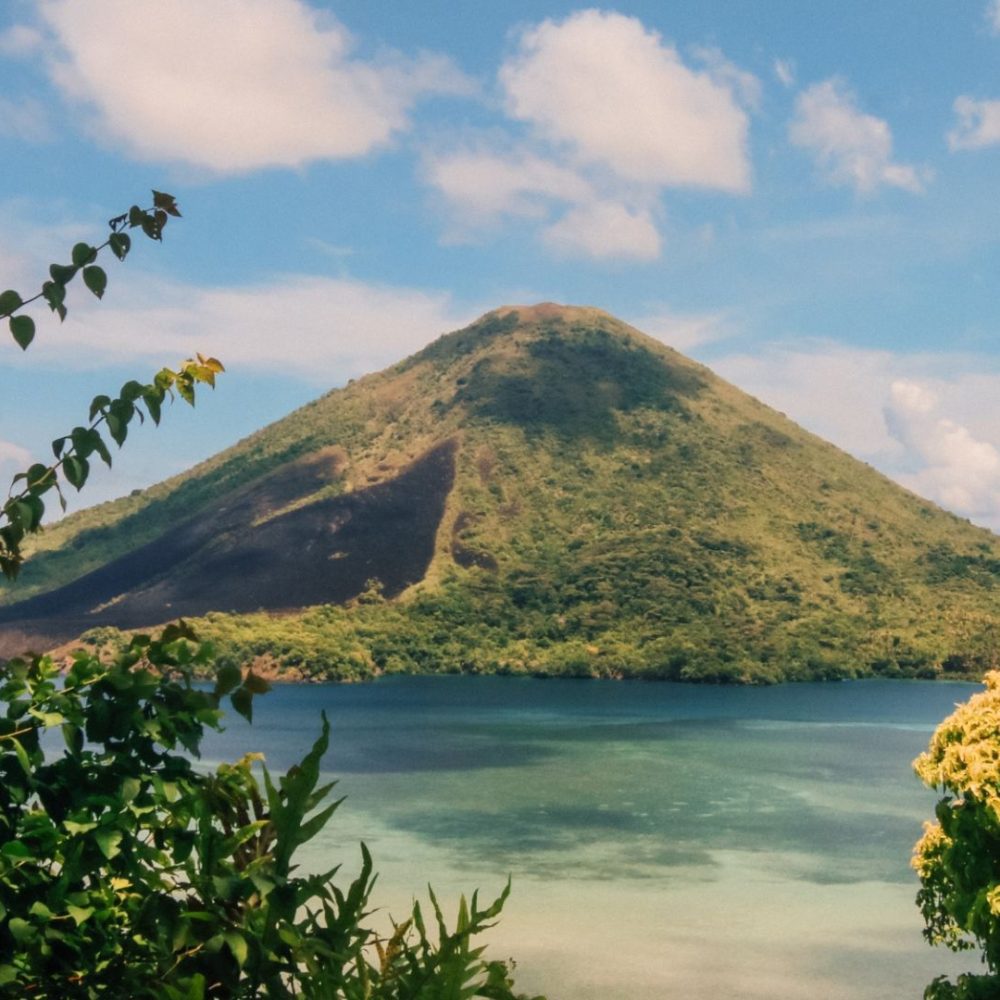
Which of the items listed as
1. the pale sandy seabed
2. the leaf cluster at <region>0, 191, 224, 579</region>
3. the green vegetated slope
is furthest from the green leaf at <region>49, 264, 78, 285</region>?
the green vegetated slope

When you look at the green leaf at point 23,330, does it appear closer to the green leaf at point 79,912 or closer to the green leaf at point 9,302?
the green leaf at point 9,302

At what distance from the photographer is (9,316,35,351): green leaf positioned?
261 cm

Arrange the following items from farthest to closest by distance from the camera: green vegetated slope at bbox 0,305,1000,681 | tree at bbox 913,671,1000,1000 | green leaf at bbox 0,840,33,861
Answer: green vegetated slope at bbox 0,305,1000,681
tree at bbox 913,671,1000,1000
green leaf at bbox 0,840,33,861

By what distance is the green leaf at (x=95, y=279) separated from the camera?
2719 millimetres

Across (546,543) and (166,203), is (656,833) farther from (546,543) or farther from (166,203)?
(546,543)

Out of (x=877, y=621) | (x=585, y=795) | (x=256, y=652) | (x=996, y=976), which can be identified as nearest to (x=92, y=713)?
(x=996, y=976)

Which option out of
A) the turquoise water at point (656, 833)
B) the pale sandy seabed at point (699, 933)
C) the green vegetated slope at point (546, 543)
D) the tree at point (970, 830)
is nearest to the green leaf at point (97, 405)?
the tree at point (970, 830)

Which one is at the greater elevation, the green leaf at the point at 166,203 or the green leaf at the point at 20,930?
the green leaf at the point at 166,203

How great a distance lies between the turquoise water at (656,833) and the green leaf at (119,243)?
16.3 m

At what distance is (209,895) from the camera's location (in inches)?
98.1

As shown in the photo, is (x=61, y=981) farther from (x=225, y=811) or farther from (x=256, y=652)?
(x=256, y=652)

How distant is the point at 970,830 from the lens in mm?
9516

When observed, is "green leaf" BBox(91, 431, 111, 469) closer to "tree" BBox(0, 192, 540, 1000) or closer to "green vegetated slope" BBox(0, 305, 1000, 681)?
"tree" BBox(0, 192, 540, 1000)

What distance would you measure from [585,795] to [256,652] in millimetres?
57015
